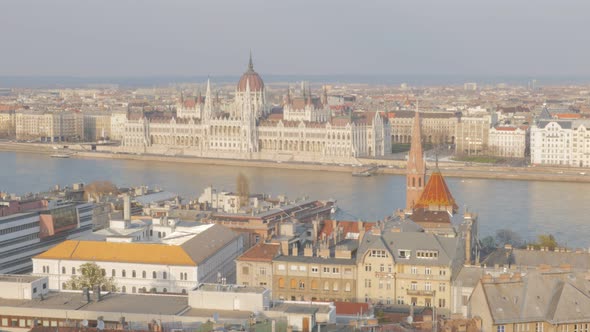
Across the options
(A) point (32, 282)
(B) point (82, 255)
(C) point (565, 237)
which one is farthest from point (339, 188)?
(A) point (32, 282)

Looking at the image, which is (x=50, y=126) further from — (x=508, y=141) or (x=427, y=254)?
(x=427, y=254)

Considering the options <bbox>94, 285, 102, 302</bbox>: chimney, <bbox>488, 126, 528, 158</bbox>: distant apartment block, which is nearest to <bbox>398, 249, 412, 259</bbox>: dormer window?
<bbox>94, 285, 102, 302</bbox>: chimney

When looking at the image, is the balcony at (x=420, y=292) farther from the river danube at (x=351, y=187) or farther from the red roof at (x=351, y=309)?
the river danube at (x=351, y=187)

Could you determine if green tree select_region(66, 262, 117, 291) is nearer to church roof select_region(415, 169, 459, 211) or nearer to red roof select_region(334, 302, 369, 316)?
red roof select_region(334, 302, 369, 316)

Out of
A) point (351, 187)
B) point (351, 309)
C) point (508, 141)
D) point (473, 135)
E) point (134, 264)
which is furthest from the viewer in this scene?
point (473, 135)

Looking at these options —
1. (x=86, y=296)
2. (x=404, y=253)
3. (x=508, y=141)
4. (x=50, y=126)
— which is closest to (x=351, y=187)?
(x=508, y=141)

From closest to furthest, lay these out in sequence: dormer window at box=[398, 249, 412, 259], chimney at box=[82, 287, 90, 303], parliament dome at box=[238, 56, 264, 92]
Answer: chimney at box=[82, 287, 90, 303]
dormer window at box=[398, 249, 412, 259]
parliament dome at box=[238, 56, 264, 92]
